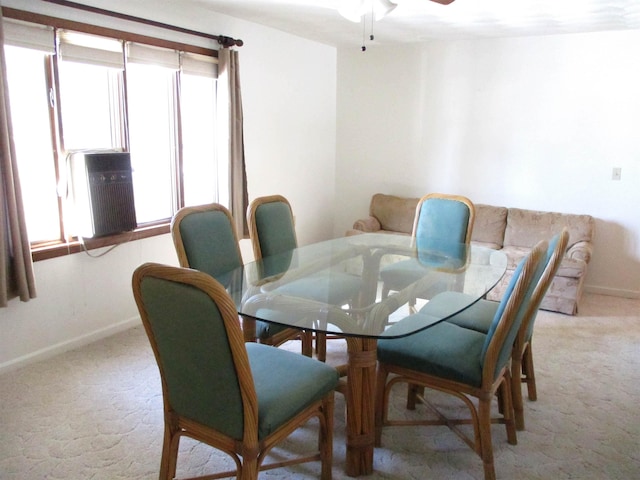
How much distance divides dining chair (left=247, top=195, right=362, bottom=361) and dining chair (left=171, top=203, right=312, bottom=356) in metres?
0.22

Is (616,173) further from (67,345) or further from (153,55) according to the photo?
(67,345)

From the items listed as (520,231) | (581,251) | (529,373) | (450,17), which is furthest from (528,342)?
(450,17)

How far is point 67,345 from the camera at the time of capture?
10.5ft

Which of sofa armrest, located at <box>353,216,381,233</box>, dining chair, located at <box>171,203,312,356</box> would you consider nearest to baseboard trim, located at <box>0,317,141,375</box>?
dining chair, located at <box>171,203,312,356</box>

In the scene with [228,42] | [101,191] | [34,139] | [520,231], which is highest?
[228,42]

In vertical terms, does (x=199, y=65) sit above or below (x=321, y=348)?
above

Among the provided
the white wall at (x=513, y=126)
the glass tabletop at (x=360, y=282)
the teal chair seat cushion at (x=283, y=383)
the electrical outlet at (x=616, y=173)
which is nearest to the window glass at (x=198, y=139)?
the glass tabletop at (x=360, y=282)

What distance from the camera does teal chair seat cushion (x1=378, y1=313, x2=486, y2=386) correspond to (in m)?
2.03

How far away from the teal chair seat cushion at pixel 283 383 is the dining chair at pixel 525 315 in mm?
577

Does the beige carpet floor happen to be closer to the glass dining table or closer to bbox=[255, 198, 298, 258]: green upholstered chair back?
the glass dining table

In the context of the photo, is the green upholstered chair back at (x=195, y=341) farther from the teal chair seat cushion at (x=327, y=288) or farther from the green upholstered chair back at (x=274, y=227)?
the green upholstered chair back at (x=274, y=227)

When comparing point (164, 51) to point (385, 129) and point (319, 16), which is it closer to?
point (319, 16)

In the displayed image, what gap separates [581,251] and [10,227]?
4020 mm

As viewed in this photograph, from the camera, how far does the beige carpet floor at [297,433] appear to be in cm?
213
